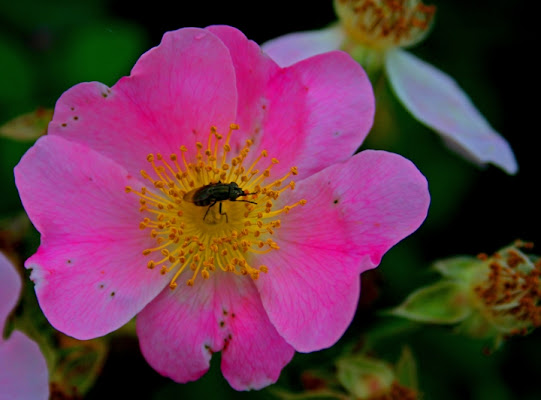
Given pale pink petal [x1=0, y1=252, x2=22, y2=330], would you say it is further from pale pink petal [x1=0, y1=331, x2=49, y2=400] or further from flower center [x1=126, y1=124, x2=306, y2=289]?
flower center [x1=126, y1=124, x2=306, y2=289]

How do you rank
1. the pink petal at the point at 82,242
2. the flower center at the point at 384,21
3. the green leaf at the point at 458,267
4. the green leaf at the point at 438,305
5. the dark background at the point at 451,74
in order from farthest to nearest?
the dark background at the point at 451,74
the flower center at the point at 384,21
the green leaf at the point at 458,267
the green leaf at the point at 438,305
the pink petal at the point at 82,242

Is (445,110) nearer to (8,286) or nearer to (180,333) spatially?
(180,333)

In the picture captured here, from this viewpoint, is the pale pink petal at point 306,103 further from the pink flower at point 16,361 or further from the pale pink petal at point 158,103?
the pink flower at point 16,361

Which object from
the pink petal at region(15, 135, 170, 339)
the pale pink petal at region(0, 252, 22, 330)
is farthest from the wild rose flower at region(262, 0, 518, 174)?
the pale pink petal at region(0, 252, 22, 330)

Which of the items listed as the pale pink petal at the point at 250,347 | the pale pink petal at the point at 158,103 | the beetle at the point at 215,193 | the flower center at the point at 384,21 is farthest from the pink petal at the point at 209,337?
the flower center at the point at 384,21

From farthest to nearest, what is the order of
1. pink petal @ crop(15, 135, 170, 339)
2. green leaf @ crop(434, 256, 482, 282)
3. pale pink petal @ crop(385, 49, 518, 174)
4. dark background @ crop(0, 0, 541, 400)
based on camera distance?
dark background @ crop(0, 0, 541, 400) < pale pink petal @ crop(385, 49, 518, 174) < green leaf @ crop(434, 256, 482, 282) < pink petal @ crop(15, 135, 170, 339)
